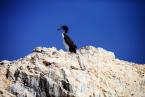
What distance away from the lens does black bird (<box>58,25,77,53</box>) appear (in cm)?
2934

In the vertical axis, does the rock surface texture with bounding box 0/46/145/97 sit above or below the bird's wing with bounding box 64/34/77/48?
below

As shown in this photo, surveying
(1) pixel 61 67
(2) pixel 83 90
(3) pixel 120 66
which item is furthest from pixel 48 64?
(3) pixel 120 66

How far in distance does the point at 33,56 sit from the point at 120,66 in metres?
4.79

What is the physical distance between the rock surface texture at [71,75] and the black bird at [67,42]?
1.03 m

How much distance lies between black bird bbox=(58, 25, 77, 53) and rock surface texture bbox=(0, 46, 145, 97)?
1.03 m

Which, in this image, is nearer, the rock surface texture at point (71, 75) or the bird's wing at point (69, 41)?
the rock surface texture at point (71, 75)

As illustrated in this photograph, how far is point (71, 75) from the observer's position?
82.9 ft

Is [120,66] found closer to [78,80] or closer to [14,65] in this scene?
[78,80]

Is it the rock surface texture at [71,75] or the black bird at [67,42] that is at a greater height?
the black bird at [67,42]

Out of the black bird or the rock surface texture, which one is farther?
the black bird

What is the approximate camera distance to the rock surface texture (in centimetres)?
2473

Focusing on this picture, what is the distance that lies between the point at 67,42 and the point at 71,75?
549cm

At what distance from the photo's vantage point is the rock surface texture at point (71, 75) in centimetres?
2473

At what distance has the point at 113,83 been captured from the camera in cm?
2630
